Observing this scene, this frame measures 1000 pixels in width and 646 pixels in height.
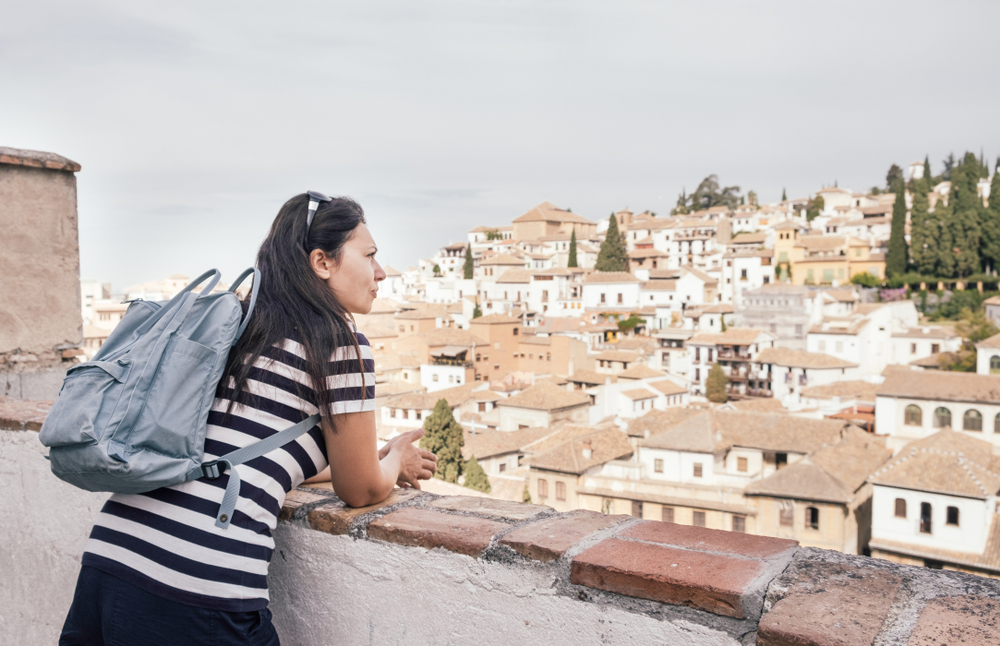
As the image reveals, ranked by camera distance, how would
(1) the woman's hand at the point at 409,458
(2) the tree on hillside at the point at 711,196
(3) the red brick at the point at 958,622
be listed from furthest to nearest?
(2) the tree on hillside at the point at 711,196 → (1) the woman's hand at the point at 409,458 → (3) the red brick at the point at 958,622

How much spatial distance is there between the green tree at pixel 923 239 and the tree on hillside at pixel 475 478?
36963 mm

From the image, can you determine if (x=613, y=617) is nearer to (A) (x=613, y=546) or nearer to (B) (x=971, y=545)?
(A) (x=613, y=546)

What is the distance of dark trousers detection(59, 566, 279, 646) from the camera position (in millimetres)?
1293

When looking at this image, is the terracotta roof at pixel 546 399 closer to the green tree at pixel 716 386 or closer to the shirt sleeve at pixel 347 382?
the green tree at pixel 716 386

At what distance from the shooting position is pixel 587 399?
108ft

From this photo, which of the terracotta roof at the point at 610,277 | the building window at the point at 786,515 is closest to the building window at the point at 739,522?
the building window at the point at 786,515

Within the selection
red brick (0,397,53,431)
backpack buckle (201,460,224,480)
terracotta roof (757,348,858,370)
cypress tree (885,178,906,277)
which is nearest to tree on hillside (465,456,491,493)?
terracotta roof (757,348,858,370)

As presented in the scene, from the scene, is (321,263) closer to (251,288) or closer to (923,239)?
(251,288)

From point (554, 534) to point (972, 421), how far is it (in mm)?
28507

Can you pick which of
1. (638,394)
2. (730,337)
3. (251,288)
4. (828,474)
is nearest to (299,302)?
(251,288)

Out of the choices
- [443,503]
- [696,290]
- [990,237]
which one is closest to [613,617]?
[443,503]

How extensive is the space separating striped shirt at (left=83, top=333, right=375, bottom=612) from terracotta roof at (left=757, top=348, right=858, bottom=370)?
3704 centimetres

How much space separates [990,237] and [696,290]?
17.3 metres

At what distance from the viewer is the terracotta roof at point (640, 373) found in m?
35.4
